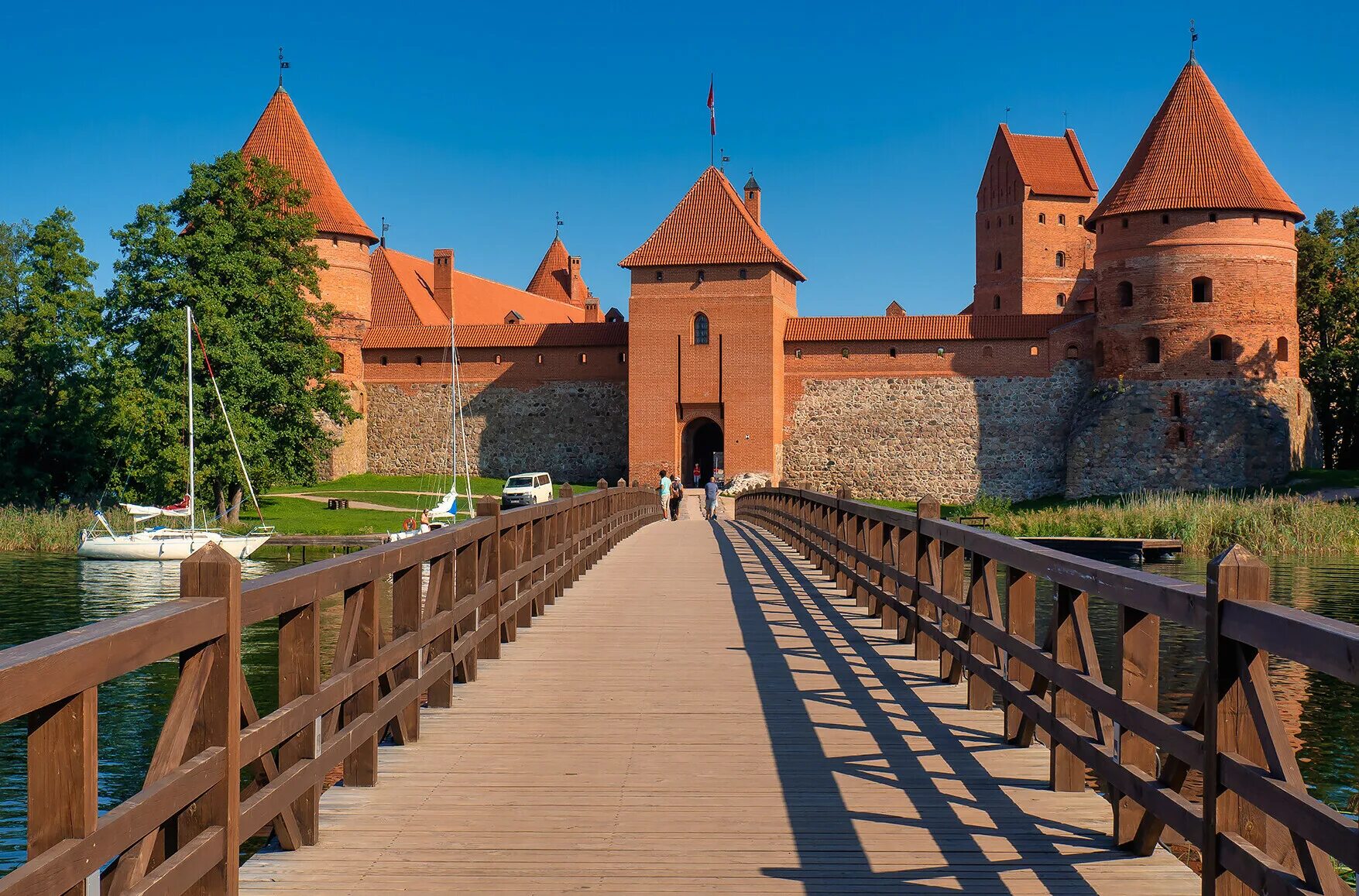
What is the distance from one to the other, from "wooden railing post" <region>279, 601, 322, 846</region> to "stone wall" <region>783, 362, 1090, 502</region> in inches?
1426

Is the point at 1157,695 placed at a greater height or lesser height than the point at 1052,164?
lesser

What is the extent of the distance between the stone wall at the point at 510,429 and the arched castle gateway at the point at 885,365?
0.08 meters

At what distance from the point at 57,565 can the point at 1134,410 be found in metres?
28.0

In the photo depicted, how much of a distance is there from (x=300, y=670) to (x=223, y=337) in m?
26.9

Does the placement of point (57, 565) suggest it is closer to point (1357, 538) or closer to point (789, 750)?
point (789, 750)

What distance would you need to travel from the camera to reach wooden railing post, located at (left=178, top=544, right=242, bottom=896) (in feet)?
10.2

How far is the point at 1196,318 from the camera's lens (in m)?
36.6

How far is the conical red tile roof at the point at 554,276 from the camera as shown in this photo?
68.5m

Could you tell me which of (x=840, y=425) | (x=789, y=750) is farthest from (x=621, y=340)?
(x=789, y=750)

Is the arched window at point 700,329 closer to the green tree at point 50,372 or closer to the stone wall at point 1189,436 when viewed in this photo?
the stone wall at point 1189,436

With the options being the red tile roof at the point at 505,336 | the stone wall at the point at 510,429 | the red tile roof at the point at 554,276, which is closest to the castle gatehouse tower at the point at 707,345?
the red tile roof at the point at 505,336

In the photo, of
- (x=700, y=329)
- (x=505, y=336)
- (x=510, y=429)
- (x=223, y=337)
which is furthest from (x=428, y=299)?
(x=223, y=337)

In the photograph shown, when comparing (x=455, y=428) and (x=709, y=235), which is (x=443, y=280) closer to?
(x=455, y=428)

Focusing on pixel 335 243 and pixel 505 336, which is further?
pixel 505 336
